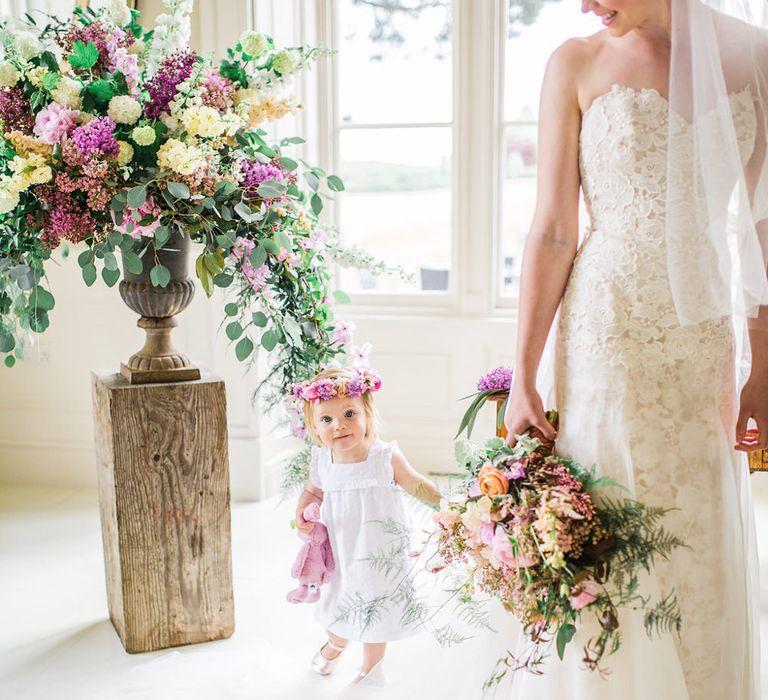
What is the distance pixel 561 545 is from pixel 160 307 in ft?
4.36

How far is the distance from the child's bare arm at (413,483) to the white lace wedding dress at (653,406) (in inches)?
25.4

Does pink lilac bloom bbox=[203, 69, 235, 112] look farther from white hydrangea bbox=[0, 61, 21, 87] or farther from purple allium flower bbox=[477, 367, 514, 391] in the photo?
purple allium flower bbox=[477, 367, 514, 391]

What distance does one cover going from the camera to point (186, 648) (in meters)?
2.44

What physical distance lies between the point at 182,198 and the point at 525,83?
7.23 ft

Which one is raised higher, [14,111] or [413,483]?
[14,111]

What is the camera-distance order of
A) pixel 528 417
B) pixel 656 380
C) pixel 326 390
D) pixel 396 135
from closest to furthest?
pixel 656 380, pixel 528 417, pixel 326 390, pixel 396 135

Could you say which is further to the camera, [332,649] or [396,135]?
[396,135]

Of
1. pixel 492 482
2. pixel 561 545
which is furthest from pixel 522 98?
pixel 561 545

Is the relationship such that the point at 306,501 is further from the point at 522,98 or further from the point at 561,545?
the point at 522,98

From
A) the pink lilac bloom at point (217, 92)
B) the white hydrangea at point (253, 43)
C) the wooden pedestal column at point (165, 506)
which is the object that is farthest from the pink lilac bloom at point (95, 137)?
the wooden pedestal column at point (165, 506)

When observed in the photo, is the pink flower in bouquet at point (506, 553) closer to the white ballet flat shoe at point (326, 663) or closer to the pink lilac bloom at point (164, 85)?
the white ballet flat shoe at point (326, 663)

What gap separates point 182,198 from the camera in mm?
2020

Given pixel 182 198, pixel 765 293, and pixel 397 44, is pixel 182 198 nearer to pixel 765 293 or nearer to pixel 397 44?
pixel 765 293

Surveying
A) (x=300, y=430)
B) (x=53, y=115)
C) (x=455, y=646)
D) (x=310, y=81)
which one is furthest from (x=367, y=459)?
(x=310, y=81)
